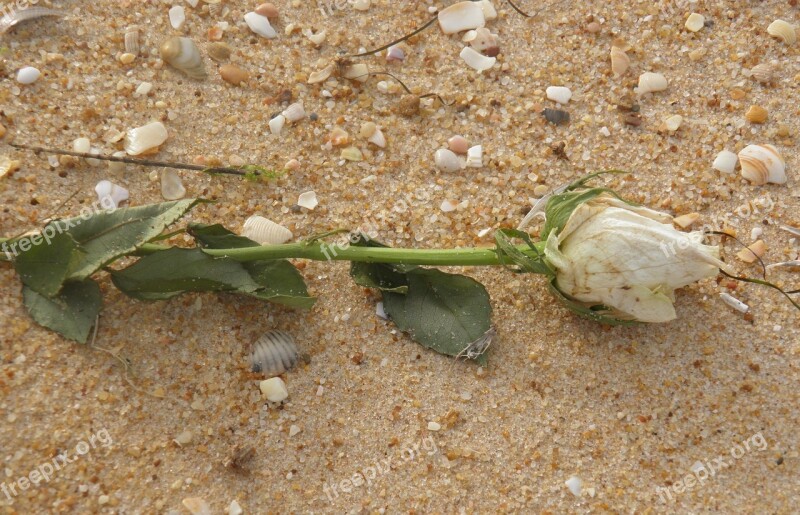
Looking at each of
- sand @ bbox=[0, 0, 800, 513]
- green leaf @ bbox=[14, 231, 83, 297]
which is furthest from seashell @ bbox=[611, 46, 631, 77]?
green leaf @ bbox=[14, 231, 83, 297]

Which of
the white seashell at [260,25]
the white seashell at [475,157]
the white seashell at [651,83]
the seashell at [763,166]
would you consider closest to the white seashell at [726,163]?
the seashell at [763,166]

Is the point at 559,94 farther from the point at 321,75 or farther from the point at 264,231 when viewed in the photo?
the point at 264,231

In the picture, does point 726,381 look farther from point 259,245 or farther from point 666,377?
point 259,245

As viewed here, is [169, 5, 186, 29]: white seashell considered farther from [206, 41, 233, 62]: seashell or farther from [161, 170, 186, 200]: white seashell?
[161, 170, 186, 200]: white seashell

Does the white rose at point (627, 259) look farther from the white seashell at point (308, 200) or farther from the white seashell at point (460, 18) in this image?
the white seashell at point (460, 18)

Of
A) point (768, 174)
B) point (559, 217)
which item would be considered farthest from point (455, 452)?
point (768, 174)

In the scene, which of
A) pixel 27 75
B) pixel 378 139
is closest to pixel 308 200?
pixel 378 139
